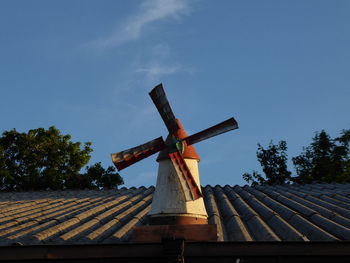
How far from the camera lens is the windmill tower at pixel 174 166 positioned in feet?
24.0

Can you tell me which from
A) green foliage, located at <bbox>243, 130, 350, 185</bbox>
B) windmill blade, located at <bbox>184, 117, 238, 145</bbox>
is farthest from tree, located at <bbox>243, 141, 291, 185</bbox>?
windmill blade, located at <bbox>184, 117, 238, 145</bbox>

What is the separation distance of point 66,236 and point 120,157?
6.10 ft

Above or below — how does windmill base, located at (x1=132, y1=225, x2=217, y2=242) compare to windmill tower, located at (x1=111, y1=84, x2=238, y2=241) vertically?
below

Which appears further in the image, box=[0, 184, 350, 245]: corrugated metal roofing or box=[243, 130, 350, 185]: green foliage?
box=[243, 130, 350, 185]: green foliage

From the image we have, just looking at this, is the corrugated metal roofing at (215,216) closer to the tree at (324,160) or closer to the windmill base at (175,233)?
the windmill base at (175,233)

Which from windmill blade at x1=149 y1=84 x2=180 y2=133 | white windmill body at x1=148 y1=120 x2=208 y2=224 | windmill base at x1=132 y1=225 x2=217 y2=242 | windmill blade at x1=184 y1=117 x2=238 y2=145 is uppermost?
windmill blade at x1=149 y1=84 x2=180 y2=133

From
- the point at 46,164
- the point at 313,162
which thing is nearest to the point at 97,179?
the point at 46,164

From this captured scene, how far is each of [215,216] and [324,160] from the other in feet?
66.0

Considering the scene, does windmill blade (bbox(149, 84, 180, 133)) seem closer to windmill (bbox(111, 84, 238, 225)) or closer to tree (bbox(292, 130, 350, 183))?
windmill (bbox(111, 84, 238, 225))

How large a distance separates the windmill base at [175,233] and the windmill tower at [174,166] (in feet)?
1.11

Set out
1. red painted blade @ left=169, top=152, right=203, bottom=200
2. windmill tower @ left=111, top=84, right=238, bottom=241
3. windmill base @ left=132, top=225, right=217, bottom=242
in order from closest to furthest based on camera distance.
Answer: windmill base @ left=132, top=225, right=217, bottom=242, windmill tower @ left=111, top=84, right=238, bottom=241, red painted blade @ left=169, top=152, right=203, bottom=200

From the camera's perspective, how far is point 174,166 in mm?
7574

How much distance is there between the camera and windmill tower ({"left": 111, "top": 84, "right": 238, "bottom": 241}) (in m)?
7.30

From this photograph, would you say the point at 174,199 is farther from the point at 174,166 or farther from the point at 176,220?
the point at 174,166
